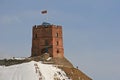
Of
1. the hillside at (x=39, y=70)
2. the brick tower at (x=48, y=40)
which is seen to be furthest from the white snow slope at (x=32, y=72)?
the brick tower at (x=48, y=40)

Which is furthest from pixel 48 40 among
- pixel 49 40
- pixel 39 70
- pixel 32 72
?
pixel 32 72

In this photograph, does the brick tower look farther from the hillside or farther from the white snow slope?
the white snow slope

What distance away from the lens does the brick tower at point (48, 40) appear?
11131 cm

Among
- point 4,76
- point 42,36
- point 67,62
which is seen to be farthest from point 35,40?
point 4,76

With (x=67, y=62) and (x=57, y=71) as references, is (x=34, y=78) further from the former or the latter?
(x=67, y=62)

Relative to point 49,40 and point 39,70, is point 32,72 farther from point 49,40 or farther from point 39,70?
point 49,40

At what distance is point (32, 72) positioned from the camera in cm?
9856

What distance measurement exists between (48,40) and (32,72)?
14.6 metres

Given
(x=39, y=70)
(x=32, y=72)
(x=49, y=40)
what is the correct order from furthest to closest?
(x=49, y=40) → (x=39, y=70) → (x=32, y=72)

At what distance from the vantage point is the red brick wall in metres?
111

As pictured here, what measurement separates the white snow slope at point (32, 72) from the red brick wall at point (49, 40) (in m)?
7.90

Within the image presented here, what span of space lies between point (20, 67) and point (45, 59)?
803 cm

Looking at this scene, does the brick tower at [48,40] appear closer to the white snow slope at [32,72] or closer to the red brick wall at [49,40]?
the red brick wall at [49,40]

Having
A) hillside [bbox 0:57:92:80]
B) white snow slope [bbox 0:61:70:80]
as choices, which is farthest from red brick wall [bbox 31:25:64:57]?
white snow slope [bbox 0:61:70:80]
